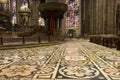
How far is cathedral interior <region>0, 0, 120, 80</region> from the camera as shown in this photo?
9.73 feet

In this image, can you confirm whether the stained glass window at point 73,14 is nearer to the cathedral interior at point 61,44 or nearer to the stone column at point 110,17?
the cathedral interior at point 61,44

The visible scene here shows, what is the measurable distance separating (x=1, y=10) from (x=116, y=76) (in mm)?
27472

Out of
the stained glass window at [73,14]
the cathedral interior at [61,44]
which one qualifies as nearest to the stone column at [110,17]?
the cathedral interior at [61,44]

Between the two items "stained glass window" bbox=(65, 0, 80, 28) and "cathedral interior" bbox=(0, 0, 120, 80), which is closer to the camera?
"cathedral interior" bbox=(0, 0, 120, 80)

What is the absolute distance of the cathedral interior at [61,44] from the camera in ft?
9.73

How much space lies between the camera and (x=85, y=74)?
2.82 meters

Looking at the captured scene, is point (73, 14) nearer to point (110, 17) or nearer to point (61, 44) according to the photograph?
point (110, 17)

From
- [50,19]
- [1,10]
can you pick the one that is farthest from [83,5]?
[50,19]

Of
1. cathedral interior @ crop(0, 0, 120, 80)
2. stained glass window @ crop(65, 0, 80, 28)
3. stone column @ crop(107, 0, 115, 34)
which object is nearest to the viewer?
cathedral interior @ crop(0, 0, 120, 80)

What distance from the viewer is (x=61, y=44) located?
12.1 m

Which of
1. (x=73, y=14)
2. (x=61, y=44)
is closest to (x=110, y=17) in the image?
(x=61, y=44)

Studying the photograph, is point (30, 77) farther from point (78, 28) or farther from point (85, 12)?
point (78, 28)

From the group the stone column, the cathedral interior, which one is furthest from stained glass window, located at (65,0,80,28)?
the stone column

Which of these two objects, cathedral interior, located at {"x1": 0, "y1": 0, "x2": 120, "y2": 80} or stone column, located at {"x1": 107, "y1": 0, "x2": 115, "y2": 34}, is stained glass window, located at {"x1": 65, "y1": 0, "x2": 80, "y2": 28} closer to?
cathedral interior, located at {"x1": 0, "y1": 0, "x2": 120, "y2": 80}
